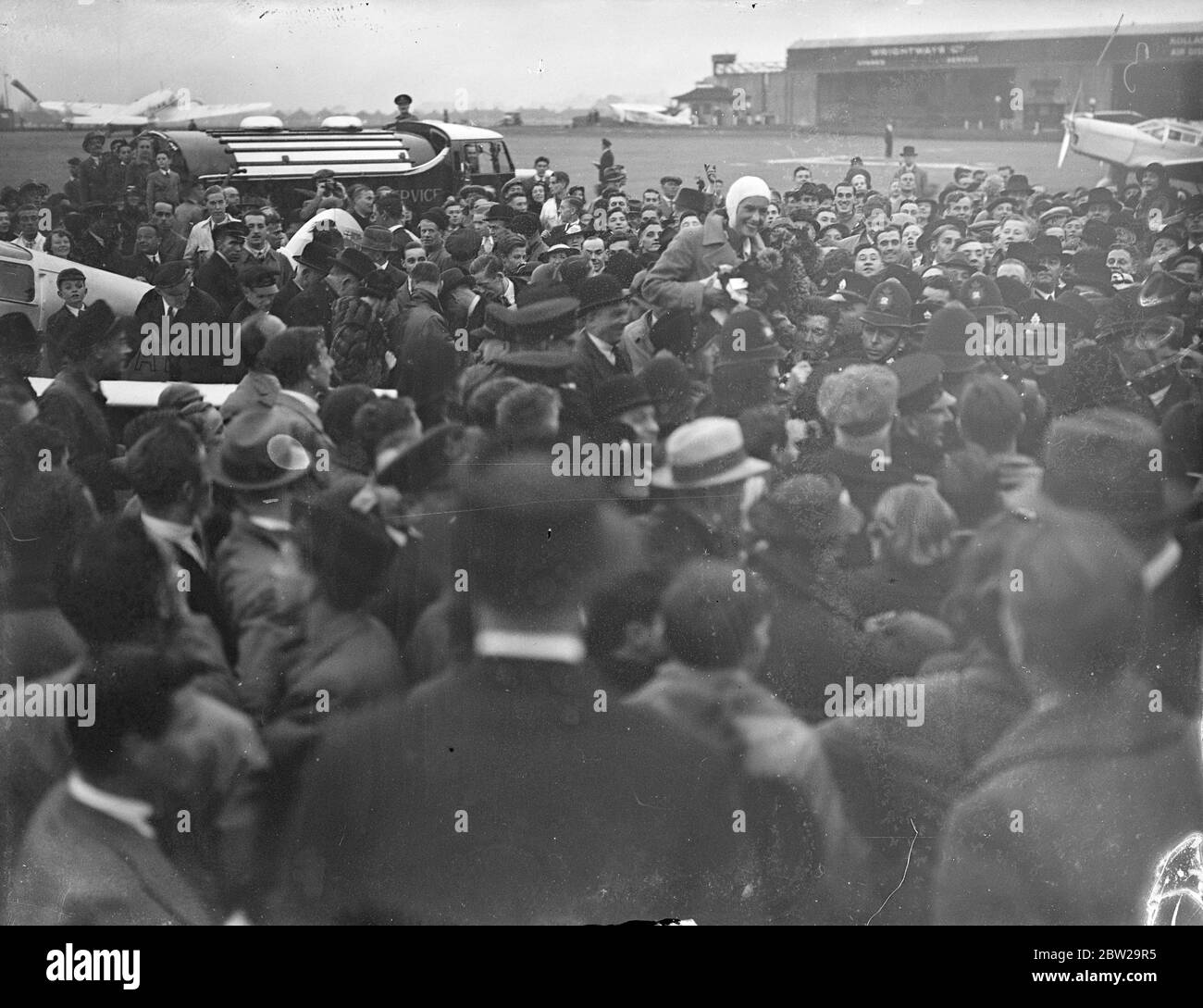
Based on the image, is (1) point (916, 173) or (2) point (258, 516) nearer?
(2) point (258, 516)

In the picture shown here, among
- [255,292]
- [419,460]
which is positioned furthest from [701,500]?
[255,292]

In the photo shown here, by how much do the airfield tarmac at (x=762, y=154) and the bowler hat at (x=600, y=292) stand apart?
1.09 feet

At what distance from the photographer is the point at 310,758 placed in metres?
3.80

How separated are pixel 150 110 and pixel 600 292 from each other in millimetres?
1572

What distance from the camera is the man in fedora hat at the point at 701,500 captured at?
379cm

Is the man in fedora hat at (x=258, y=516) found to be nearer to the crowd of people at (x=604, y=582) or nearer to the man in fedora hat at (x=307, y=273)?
the crowd of people at (x=604, y=582)

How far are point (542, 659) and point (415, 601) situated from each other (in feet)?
1.44

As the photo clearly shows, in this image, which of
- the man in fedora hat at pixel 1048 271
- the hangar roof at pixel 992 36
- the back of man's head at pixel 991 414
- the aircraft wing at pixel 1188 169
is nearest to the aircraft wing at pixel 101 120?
the hangar roof at pixel 992 36

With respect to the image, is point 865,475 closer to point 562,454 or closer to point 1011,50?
point 562,454

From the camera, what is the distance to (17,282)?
3.85m

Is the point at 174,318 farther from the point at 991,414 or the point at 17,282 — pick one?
the point at 991,414

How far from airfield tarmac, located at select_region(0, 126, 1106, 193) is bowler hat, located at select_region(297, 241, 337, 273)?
705mm

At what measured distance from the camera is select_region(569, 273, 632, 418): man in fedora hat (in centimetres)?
380
